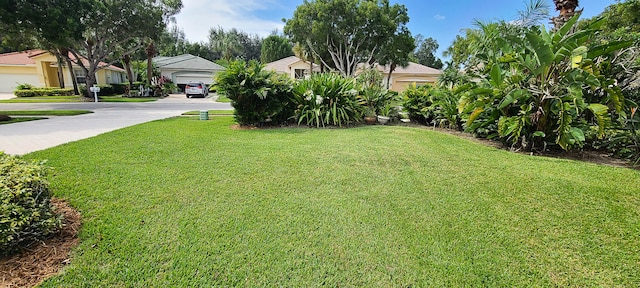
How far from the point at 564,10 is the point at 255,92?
723 cm

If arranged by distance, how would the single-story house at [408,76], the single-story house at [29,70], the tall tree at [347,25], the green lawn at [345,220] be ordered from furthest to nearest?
the single-story house at [408,76]
the single-story house at [29,70]
the tall tree at [347,25]
the green lawn at [345,220]

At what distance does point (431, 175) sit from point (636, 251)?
6.73ft

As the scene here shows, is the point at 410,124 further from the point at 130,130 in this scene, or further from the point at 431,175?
the point at 130,130

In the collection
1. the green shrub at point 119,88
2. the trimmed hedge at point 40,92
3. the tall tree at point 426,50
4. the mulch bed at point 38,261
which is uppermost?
the tall tree at point 426,50

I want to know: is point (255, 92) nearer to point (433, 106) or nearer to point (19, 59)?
point (433, 106)

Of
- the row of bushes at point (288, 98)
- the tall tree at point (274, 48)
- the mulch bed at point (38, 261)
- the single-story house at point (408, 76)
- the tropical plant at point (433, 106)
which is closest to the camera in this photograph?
the mulch bed at point (38, 261)

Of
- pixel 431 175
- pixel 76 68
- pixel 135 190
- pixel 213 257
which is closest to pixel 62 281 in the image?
pixel 213 257

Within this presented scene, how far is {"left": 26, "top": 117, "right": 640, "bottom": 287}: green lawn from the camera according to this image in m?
2.19

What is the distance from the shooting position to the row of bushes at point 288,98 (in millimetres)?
7676

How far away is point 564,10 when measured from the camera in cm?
601

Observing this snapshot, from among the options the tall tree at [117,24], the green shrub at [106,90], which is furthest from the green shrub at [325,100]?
the green shrub at [106,90]

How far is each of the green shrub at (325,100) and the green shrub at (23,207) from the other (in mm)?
6187

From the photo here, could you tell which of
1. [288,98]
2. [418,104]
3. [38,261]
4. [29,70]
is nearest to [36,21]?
[288,98]

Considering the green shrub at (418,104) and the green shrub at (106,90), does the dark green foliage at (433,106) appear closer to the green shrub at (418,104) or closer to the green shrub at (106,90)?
the green shrub at (418,104)
